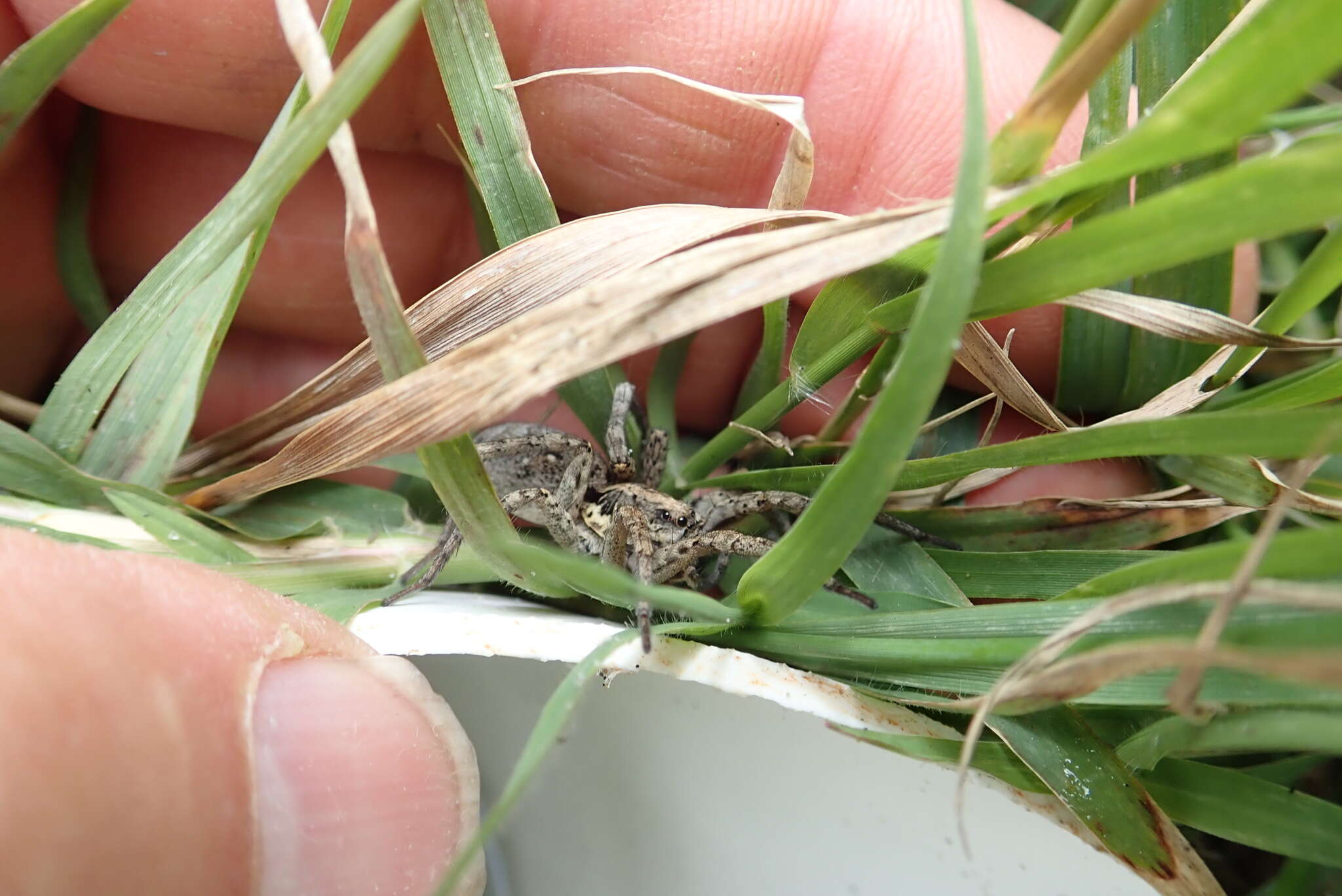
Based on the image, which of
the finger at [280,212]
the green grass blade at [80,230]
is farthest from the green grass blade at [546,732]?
the green grass blade at [80,230]

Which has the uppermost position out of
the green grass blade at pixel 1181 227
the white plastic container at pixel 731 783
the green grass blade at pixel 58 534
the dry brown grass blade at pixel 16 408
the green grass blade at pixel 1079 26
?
the green grass blade at pixel 1079 26

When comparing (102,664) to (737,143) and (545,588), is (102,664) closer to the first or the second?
(545,588)

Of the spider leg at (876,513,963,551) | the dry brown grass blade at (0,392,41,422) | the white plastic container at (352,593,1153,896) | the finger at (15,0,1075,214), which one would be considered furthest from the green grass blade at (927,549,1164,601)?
the dry brown grass blade at (0,392,41,422)

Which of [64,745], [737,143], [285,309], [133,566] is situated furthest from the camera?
[285,309]

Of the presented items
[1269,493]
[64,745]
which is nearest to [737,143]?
[1269,493]

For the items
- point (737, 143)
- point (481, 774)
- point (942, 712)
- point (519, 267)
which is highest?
point (737, 143)

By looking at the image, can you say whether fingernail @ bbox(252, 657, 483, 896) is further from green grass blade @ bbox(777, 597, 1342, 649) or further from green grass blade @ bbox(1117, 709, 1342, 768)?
green grass blade @ bbox(1117, 709, 1342, 768)

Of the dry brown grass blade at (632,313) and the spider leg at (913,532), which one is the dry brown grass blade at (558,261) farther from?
the spider leg at (913,532)
